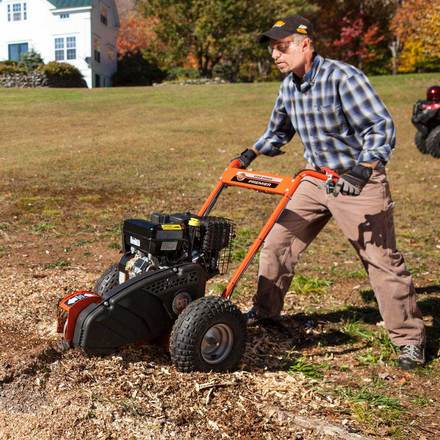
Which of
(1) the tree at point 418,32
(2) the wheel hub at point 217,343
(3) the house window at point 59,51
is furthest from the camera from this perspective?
(3) the house window at point 59,51

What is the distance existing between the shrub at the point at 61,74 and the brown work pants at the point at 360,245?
32037mm

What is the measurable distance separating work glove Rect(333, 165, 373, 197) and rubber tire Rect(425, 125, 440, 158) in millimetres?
10457

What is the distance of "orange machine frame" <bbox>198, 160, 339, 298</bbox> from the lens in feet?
13.0

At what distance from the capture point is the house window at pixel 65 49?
38.6m

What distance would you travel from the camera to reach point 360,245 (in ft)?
13.7

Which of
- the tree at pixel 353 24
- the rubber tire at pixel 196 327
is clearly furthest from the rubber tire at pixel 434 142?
the tree at pixel 353 24

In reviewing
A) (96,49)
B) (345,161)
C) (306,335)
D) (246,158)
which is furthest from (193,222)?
(96,49)

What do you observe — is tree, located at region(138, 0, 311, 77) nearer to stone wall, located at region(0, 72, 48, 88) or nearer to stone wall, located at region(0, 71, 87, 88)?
stone wall, located at region(0, 71, 87, 88)

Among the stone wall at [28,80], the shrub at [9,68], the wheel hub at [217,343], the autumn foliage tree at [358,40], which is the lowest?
the wheel hub at [217,343]

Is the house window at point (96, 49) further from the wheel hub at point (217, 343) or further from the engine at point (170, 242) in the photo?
the wheel hub at point (217, 343)

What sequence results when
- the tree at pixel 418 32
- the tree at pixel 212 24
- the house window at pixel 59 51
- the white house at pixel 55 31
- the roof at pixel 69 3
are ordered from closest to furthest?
the tree at pixel 418 32 → the tree at pixel 212 24 → the roof at pixel 69 3 → the white house at pixel 55 31 → the house window at pixel 59 51

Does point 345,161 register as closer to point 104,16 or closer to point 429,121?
point 429,121

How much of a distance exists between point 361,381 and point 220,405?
1.10 metres

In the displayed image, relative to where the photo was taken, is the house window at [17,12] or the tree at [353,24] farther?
the tree at [353,24]
